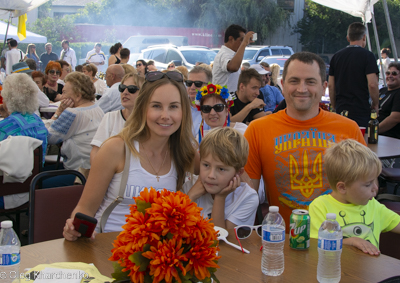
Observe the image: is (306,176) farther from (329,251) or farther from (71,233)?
(71,233)

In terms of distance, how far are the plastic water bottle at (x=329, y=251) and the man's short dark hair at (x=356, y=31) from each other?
490 centimetres

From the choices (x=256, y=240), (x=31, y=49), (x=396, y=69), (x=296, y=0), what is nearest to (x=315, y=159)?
(x=256, y=240)

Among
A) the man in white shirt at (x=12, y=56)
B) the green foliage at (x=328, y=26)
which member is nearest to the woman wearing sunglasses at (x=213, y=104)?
the man in white shirt at (x=12, y=56)

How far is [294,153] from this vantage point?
265 centimetres

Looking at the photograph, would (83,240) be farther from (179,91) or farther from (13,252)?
(179,91)

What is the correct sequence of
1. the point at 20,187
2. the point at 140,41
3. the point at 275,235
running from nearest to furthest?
1. the point at 275,235
2. the point at 20,187
3. the point at 140,41

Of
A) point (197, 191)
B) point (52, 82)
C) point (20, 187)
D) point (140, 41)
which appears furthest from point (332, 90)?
point (140, 41)

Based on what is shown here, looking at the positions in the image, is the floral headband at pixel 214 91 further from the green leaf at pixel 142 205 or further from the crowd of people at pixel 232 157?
the green leaf at pixel 142 205

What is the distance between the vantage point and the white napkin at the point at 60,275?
4.91 ft

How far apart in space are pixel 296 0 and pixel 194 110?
35.5 m

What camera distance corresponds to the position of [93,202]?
2.17 m

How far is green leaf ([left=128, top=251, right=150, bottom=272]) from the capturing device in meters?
1.13

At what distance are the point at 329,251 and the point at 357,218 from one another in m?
0.61

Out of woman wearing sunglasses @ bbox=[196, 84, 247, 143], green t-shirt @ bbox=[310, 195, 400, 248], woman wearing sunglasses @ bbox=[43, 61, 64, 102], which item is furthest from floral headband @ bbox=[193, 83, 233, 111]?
woman wearing sunglasses @ bbox=[43, 61, 64, 102]
